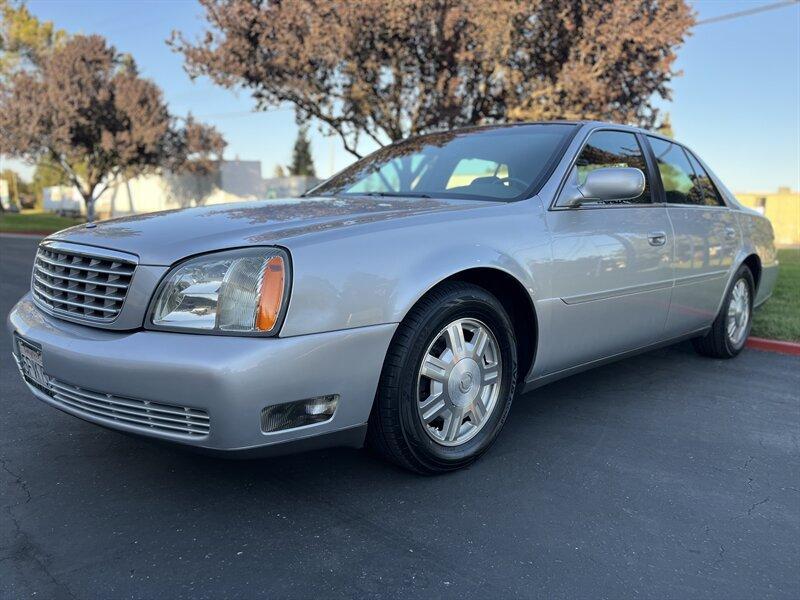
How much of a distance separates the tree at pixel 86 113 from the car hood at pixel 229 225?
25.7 meters

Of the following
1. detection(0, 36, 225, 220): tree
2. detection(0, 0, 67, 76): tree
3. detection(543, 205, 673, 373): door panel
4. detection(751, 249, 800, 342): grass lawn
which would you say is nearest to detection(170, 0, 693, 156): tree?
detection(751, 249, 800, 342): grass lawn

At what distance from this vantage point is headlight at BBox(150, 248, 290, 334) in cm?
225

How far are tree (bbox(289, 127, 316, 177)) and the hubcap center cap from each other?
66.1 m

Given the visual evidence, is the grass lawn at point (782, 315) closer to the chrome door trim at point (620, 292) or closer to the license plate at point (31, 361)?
the chrome door trim at point (620, 292)

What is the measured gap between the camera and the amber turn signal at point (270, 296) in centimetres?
224

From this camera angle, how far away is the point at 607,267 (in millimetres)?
3441

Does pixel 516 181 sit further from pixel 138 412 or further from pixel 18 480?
pixel 18 480

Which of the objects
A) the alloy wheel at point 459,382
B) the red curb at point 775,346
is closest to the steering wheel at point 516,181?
the alloy wheel at point 459,382

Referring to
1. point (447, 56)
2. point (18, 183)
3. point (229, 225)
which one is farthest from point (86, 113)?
point (18, 183)

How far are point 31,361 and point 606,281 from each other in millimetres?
2690

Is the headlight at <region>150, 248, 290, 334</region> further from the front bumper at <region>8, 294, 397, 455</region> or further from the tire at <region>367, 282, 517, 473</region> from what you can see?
the tire at <region>367, 282, 517, 473</region>

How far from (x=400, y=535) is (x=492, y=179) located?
1913 mm

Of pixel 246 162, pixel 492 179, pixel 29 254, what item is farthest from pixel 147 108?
pixel 492 179

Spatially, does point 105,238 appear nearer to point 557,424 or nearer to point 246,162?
point 557,424
